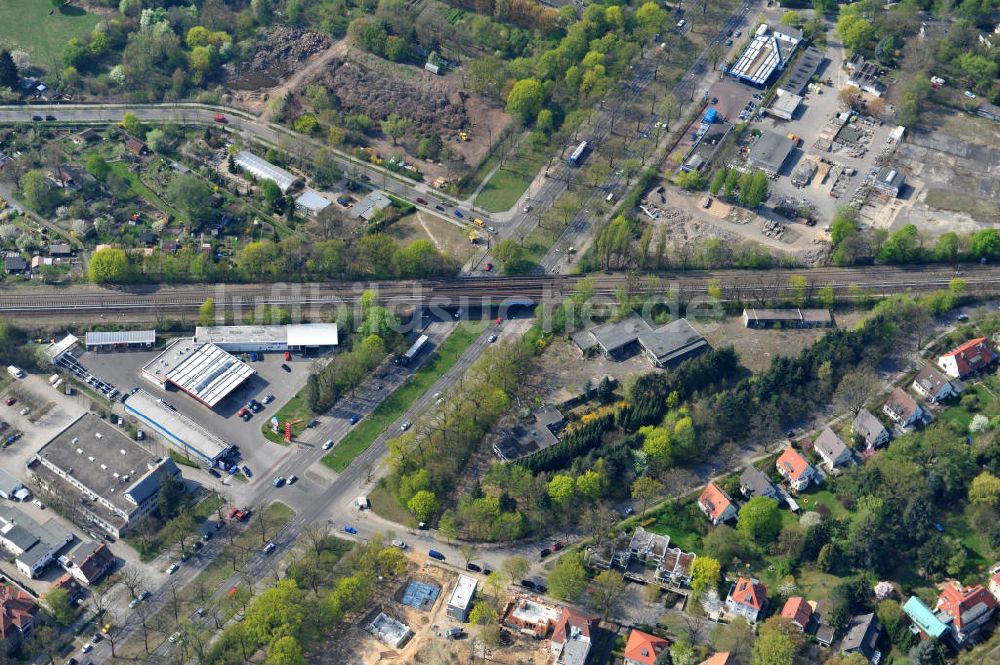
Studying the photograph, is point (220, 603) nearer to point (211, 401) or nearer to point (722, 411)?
point (211, 401)

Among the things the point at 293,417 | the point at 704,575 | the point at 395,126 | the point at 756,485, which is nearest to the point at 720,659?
the point at 704,575

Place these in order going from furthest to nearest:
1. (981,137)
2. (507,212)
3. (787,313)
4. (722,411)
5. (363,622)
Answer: (981,137), (507,212), (787,313), (722,411), (363,622)

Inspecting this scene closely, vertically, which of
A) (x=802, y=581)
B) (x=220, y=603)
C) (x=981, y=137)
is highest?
(x=981, y=137)

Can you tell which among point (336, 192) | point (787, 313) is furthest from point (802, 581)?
point (336, 192)

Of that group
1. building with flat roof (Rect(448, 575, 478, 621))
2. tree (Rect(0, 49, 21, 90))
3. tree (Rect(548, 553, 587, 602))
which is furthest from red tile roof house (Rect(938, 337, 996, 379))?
tree (Rect(0, 49, 21, 90))

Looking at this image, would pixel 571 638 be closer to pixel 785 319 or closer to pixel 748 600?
pixel 748 600

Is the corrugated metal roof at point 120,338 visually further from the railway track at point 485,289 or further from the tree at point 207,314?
the tree at point 207,314

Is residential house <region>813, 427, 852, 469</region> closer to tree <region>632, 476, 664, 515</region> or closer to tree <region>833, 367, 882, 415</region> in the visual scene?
tree <region>833, 367, 882, 415</region>

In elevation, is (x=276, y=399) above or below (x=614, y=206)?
below
